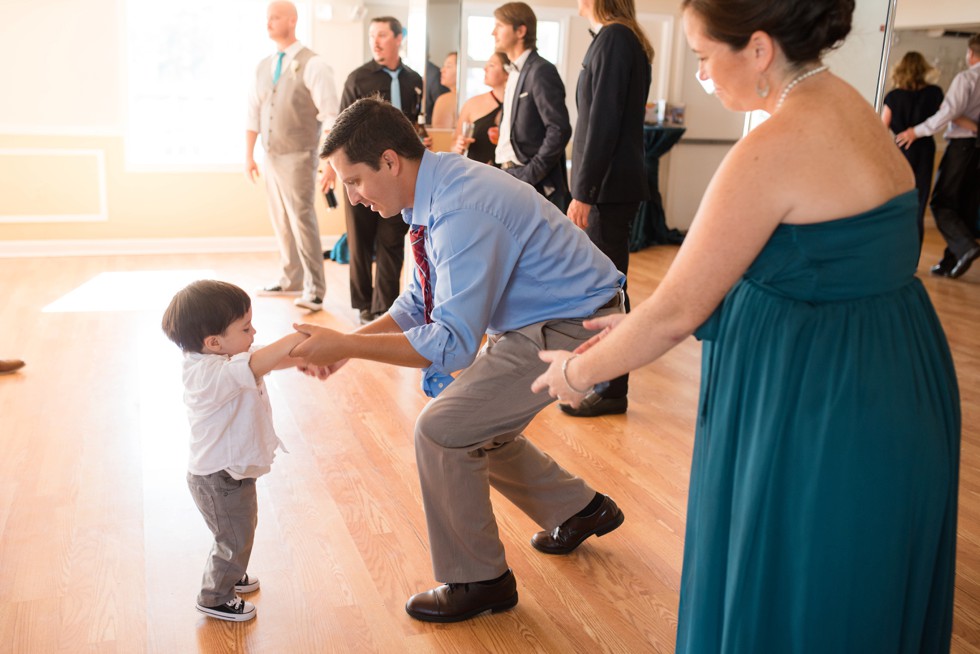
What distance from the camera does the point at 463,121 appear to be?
187 inches

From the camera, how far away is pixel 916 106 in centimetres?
701

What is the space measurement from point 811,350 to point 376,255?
154 inches

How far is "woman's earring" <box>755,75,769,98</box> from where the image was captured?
1.34 metres

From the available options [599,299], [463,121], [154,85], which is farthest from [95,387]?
[154,85]

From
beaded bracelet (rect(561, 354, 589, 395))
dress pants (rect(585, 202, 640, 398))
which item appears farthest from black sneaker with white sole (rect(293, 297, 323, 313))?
beaded bracelet (rect(561, 354, 589, 395))

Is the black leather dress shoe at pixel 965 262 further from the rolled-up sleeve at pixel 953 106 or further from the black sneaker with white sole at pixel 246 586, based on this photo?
the black sneaker with white sole at pixel 246 586

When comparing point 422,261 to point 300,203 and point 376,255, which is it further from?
point 300,203

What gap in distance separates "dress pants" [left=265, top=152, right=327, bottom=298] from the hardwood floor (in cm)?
114

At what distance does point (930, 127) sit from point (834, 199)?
249 inches

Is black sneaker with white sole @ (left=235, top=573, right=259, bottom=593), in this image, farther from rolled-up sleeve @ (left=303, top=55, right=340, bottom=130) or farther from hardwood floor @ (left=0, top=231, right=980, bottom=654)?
rolled-up sleeve @ (left=303, top=55, right=340, bottom=130)

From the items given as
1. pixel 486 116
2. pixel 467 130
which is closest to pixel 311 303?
pixel 467 130

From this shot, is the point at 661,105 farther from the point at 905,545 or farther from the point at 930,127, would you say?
the point at 905,545

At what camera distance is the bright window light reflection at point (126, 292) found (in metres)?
5.20

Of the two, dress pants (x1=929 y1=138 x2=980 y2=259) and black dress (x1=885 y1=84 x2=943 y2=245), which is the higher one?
black dress (x1=885 y1=84 x2=943 y2=245)
